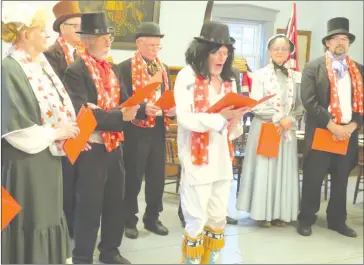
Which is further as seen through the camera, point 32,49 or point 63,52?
point 63,52

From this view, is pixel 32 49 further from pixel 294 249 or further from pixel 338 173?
pixel 338 173

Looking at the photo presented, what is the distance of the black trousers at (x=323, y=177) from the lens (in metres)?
3.54

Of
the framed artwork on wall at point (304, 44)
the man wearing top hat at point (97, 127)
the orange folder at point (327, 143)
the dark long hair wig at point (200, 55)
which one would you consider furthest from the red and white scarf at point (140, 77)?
the framed artwork on wall at point (304, 44)

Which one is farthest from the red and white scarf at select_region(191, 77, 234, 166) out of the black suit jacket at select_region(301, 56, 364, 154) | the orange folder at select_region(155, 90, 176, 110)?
the black suit jacket at select_region(301, 56, 364, 154)

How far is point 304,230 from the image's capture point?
356cm

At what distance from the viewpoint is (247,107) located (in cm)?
232

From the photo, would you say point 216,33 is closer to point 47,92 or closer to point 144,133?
point 47,92

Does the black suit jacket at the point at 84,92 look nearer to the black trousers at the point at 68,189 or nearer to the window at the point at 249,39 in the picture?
the black trousers at the point at 68,189

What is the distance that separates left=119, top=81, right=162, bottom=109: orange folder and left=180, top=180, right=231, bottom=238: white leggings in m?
0.53

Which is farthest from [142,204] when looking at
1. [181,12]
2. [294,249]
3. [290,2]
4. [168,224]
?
[290,2]

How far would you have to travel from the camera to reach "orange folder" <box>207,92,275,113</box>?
221 cm

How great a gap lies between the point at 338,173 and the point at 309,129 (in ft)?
1.33

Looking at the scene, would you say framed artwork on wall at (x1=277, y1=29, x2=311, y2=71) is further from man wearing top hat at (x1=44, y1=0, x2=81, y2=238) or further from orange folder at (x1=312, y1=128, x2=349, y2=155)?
man wearing top hat at (x1=44, y1=0, x2=81, y2=238)

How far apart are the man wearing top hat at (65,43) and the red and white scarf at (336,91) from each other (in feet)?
6.07
